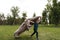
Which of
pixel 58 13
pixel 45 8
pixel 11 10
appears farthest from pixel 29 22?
pixel 11 10

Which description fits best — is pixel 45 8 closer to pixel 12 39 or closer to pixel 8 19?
pixel 8 19

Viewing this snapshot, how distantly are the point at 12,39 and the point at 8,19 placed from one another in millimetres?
35180

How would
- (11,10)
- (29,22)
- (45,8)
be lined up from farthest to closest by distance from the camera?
(11,10), (45,8), (29,22)

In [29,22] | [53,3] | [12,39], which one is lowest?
[12,39]

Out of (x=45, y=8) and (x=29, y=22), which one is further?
(x=45, y=8)

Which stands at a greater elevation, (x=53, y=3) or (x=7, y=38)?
(x=53, y=3)

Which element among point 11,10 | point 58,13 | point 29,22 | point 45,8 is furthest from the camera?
point 11,10

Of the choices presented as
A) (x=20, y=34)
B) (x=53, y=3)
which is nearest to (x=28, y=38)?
(x=20, y=34)

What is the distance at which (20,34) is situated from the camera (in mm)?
18062

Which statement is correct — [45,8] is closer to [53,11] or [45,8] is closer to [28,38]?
[53,11]

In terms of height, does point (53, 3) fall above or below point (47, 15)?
above

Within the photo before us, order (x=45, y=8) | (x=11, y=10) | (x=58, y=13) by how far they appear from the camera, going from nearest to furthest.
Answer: (x=58, y=13) < (x=45, y=8) < (x=11, y=10)

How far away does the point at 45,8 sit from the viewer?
43656 mm

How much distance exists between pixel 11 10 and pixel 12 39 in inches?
1326
